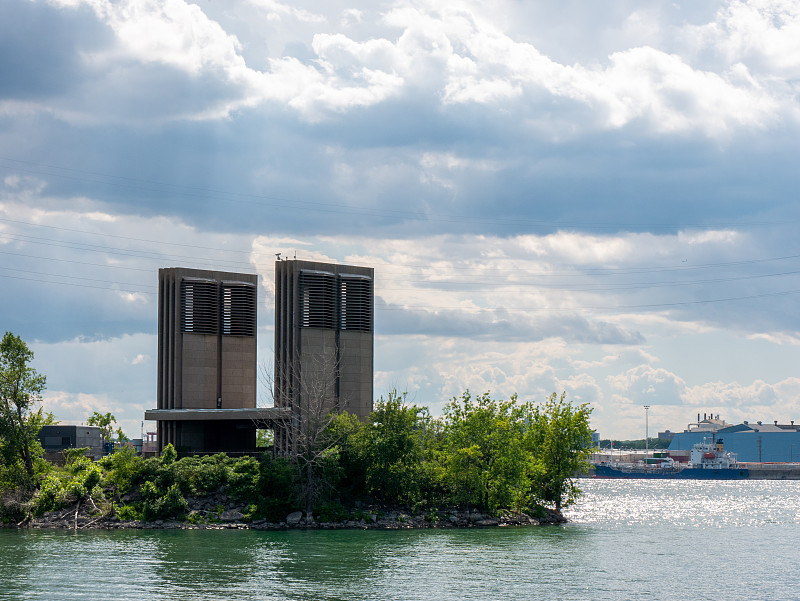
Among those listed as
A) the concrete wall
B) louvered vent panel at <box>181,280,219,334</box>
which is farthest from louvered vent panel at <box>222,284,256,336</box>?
louvered vent panel at <box>181,280,219,334</box>

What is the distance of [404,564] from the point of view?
46906 mm

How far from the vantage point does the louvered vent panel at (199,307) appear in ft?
254

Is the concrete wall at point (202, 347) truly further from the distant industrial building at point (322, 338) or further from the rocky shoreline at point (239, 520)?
the rocky shoreline at point (239, 520)

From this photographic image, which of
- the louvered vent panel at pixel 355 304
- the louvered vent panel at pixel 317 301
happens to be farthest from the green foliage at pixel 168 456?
the louvered vent panel at pixel 355 304

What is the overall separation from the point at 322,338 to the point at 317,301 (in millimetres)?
2796

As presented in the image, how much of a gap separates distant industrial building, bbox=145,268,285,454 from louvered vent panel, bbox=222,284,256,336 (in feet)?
0.27

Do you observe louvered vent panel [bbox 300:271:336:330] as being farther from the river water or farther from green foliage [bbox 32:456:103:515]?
green foliage [bbox 32:456:103:515]

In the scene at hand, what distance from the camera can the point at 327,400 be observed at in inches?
2771

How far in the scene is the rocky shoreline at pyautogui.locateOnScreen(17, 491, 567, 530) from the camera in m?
62.7

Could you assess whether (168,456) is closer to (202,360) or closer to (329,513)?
(329,513)

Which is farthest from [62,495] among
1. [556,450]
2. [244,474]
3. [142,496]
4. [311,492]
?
[556,450]

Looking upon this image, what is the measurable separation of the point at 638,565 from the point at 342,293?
33.5 metres

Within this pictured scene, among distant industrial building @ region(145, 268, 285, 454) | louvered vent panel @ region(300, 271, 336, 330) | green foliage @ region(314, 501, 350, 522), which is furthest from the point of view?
distant industrial building @ region(145, 268, 285, 454)

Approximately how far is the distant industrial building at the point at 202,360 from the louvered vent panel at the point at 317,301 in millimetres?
8795
